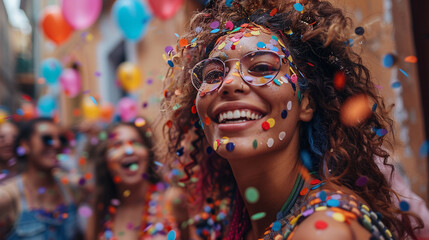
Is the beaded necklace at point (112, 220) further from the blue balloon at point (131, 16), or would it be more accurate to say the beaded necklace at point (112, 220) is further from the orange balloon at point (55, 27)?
the orange balloon at point (55, 27)

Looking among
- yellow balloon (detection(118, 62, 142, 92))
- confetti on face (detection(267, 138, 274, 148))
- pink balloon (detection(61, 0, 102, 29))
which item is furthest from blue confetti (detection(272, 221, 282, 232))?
yellow balloon (detection(118, 62, 142, 92))

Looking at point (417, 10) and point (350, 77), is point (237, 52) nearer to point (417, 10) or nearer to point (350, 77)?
point (350, 77)

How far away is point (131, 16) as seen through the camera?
5273mm

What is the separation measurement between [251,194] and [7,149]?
320 centimetres

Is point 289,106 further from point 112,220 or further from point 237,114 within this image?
point 112,220

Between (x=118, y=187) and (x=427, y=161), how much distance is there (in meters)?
2.41

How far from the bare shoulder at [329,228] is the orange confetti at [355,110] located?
0.51m

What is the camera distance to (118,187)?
3529 millimetres

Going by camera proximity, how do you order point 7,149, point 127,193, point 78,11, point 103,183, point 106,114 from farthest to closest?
point 106,114
point 78,11
point 7,149
point 103,183
point 127,193

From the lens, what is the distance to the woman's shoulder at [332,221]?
1.24m

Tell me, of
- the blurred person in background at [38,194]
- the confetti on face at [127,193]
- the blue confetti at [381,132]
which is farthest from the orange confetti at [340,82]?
the blurred person in background at [38,194]

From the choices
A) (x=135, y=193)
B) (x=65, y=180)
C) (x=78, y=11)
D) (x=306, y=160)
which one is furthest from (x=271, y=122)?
(x=78, y=11)

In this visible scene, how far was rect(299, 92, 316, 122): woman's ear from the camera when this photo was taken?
1713 millimetres

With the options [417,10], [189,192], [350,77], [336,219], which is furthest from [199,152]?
[417,10]
